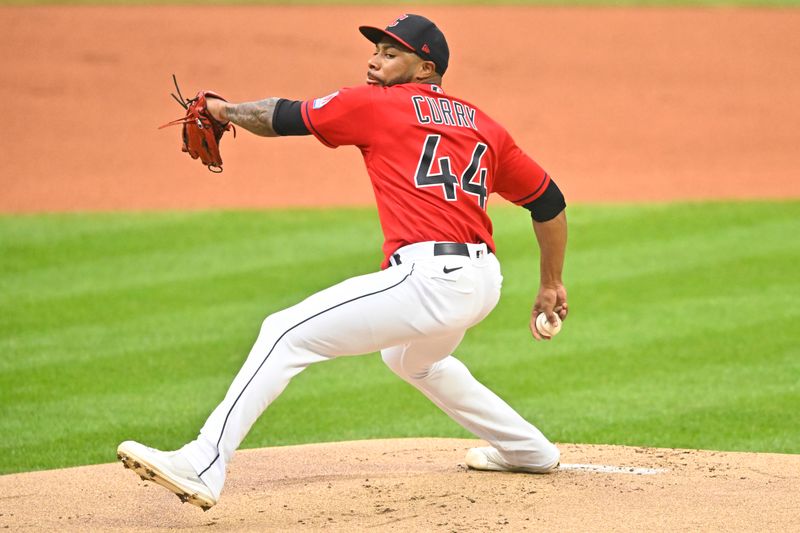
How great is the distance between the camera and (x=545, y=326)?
16.2 feet

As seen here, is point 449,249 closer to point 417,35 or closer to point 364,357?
point 417,35

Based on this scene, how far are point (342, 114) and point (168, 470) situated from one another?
4.47 feet

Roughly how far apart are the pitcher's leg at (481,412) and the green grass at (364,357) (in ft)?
4.05

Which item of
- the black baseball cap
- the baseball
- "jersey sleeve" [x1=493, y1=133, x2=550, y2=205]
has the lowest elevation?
the baseball

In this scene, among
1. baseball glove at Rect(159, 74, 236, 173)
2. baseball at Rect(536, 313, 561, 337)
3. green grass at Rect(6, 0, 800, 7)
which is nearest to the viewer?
baseball glove at Rect(159, 74, 236, 173)

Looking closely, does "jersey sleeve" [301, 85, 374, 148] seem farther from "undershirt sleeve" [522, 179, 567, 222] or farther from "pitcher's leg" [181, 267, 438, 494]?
"undershirt sleeve" [522, 179, 567, 222]

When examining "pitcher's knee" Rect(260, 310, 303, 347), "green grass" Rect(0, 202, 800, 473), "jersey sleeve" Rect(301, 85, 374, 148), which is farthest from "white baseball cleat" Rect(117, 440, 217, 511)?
"green grass" Rect(0, 202, 800, 473)

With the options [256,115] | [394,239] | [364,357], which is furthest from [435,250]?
[364,357]

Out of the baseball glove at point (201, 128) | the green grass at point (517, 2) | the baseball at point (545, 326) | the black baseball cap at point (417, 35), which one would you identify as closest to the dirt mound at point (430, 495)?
the baseball at point (545, 326)

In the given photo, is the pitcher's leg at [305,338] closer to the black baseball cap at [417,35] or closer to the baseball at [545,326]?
the baseball at [545,326]

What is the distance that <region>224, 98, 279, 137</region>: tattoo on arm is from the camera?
448cm

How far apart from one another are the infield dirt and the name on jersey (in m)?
1.39

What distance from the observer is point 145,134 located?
552 inches

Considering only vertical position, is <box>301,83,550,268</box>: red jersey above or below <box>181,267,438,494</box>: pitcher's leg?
above
